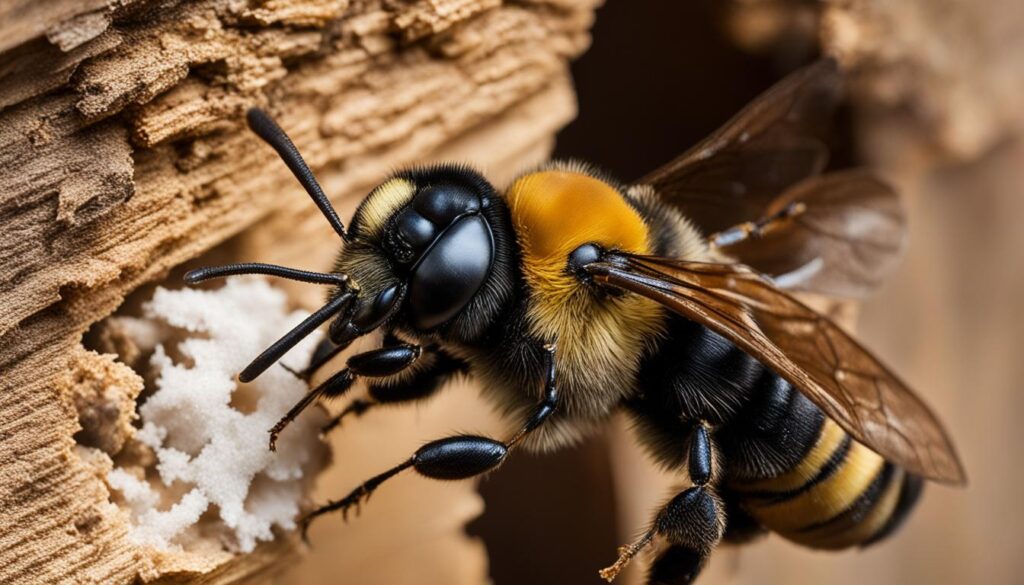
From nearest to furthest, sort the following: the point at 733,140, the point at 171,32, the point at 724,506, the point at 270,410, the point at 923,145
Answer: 1. the point at 171,32
2. the point at 270,410
3. the point at 724,506
4. the point at 733,140
5. the point at 923,145

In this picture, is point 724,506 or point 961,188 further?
point 961,188

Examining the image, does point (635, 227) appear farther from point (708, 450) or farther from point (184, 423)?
point (184, 423)

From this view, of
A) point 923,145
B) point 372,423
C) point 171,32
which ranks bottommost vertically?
point 923,145

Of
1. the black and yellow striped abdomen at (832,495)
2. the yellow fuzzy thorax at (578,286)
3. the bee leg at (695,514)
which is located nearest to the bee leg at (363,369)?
the yellow fuzzy thorax at (578,286)

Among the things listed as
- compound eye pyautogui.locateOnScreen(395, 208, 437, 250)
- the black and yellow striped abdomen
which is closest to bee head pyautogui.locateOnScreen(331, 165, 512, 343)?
compound eye pyautogui.locateOnScreen(395, 208, 437, 250)

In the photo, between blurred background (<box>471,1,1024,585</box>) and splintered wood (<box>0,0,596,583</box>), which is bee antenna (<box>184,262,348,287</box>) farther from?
blurred background (<box>471,1,1024,585</box>)

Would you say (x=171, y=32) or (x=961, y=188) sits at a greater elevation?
(x=171, y=32)

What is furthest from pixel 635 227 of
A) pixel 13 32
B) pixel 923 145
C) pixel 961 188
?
pixel 961 188

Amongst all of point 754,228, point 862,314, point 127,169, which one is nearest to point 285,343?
point 127,169
